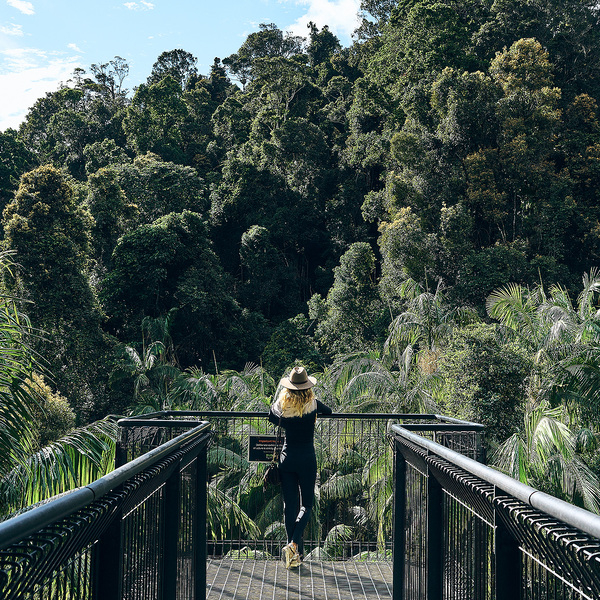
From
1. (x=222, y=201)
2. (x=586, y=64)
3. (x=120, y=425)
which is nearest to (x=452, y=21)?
(x=586, y=64)

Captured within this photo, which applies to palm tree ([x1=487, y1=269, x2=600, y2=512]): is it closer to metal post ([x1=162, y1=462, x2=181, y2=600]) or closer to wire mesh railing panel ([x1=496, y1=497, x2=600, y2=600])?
metal post ([x1=162, y1=462, x2=181, y2=600])

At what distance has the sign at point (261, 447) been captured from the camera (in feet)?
17.4

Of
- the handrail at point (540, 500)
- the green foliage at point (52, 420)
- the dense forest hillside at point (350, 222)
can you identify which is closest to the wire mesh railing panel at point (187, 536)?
the handrail at point (540, 500)

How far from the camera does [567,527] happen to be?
1319mm

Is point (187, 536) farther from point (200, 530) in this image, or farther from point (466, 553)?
point (466, 553)

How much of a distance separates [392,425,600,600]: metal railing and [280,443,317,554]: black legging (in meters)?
0.77

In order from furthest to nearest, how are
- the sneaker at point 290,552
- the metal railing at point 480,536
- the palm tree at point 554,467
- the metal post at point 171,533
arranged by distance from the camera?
the palm tree at point 554,467 → the sneaker at point 290,552 → the metal post at point 171,533 → the metal railing at point 480,536

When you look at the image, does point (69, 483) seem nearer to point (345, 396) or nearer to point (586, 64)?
point (345, 396)

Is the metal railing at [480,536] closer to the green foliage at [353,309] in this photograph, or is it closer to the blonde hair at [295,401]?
the blonde hair at [295,401]

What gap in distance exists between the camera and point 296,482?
4766 millimetres

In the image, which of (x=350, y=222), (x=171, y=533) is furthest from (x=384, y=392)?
(x=350, y=222)

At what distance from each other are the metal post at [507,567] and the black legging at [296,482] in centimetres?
301

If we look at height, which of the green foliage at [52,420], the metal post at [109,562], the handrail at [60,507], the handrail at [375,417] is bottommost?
the green foliage at [52,420]

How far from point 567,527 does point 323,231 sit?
108 feet
